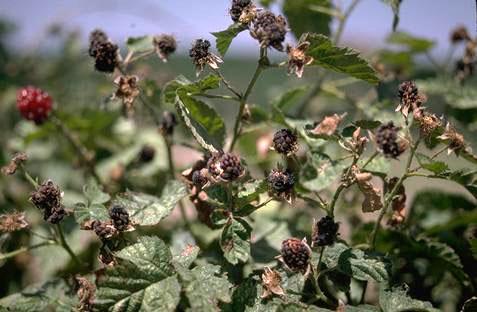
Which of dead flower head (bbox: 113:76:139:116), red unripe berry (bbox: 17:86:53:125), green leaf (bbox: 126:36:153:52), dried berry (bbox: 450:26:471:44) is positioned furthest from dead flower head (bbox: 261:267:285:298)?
dried berry (bbox: 450:26:471:44)

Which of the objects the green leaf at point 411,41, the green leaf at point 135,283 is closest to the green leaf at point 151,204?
the green leaf at point 135,283

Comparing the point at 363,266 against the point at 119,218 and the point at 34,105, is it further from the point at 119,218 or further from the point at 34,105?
the point at 34,105

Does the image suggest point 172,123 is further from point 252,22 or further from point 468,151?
point 468,151

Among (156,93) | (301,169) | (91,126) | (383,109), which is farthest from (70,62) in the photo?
(301,169)

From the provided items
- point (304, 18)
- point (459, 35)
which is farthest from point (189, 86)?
point (459, 35)

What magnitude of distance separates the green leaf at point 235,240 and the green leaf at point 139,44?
25.8 inches

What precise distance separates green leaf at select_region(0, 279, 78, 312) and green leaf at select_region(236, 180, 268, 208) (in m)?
0.45

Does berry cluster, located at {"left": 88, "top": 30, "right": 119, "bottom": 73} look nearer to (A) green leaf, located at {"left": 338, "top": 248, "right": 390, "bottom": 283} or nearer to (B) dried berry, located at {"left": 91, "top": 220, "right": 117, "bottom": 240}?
(B) dried berry, located at {"left": 91, "top": 220, "right": 117, "bottom": 240}

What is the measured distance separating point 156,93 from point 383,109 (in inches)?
28.2

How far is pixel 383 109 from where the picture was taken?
162 centimetres

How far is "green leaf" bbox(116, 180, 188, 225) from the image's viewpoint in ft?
3.82

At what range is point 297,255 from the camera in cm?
98

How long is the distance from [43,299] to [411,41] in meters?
1.62

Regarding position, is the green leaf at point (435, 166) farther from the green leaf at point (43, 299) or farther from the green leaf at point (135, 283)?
the green leaf at point (43, 299)
